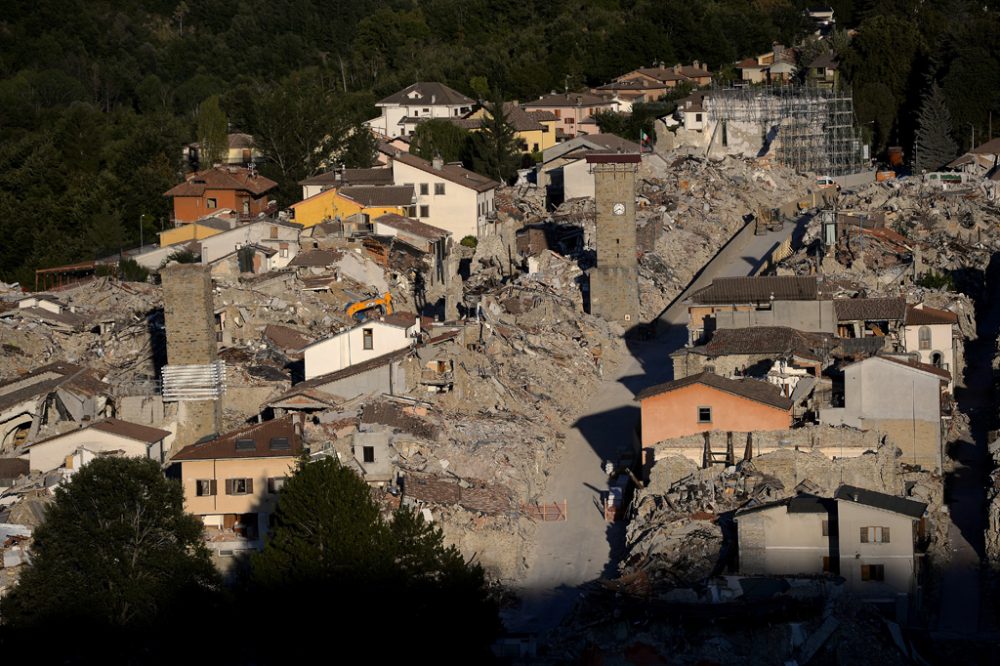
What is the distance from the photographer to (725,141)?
2379 inches

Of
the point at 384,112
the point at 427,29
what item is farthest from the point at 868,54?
the point at 427,29

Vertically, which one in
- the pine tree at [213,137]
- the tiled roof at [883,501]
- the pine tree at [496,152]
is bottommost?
the tiled roof at [883,501]

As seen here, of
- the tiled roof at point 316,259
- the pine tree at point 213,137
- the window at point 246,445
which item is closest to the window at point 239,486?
the window at point 246,445

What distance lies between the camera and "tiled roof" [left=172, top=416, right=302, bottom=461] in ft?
94.6

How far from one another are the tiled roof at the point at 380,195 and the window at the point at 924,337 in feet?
55.6

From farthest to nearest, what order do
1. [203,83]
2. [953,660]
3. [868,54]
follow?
1. [203,83]
2. [868,54]
3. [953,660]

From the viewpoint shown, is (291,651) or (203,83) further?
(203,83)

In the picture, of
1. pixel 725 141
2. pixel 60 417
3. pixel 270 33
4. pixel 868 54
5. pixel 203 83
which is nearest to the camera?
pixel 60 417

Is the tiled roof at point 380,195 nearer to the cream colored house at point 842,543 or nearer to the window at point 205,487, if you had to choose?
the window at point 205,487

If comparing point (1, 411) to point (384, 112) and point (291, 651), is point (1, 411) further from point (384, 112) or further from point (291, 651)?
point (384, 112)

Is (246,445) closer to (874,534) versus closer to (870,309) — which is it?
(874,534)

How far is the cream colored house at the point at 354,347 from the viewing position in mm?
33281

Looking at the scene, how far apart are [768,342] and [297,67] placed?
50645 mm

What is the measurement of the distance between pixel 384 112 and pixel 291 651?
4161 cm
